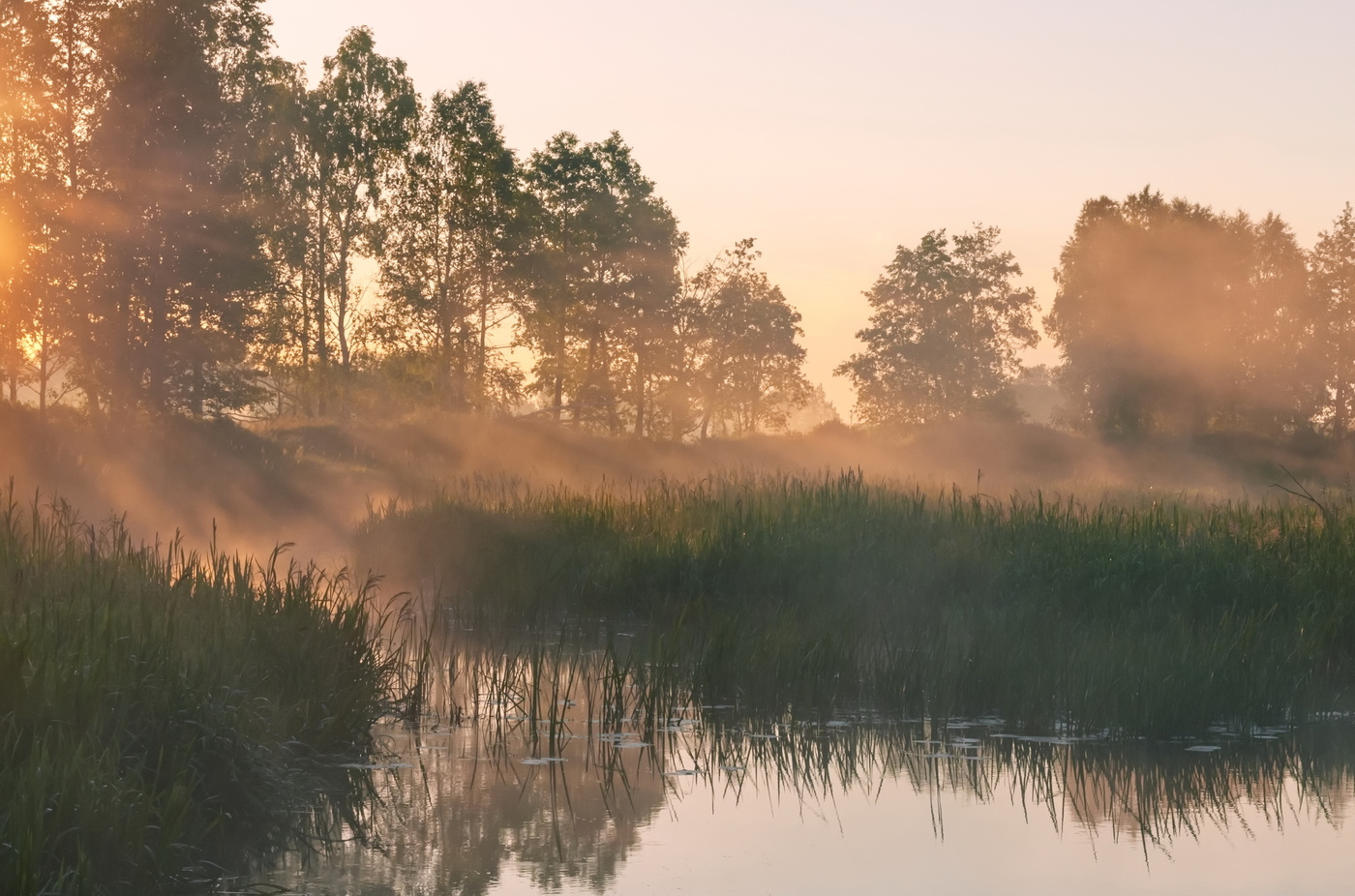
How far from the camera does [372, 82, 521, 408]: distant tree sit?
160ft

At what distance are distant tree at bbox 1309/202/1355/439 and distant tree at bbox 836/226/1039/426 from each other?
565 inches

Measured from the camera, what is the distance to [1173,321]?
186 ft

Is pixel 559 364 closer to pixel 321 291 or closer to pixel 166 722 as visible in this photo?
pixel 321 291

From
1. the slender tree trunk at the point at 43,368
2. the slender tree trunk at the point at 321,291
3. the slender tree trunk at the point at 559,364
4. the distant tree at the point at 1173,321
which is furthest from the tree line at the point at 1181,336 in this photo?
the slender tree trunk at the point at 43,368

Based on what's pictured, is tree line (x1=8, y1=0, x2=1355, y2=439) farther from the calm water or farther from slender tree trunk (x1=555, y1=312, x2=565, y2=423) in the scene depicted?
the calm water

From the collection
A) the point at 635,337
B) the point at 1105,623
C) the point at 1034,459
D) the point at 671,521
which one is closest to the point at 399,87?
the point at 635,337

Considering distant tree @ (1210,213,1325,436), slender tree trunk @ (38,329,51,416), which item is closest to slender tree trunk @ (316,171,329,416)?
slender tree trunk @ (38,329,51,416)

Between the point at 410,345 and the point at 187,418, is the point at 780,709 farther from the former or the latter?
the point at 410,345

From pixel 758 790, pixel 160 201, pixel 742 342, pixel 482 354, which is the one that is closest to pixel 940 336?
pixel 742 342

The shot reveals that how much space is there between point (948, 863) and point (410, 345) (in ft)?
153

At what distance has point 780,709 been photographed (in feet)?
29.2

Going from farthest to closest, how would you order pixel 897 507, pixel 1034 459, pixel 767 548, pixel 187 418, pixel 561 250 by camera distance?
pixel 561 250 → pixel 1034 459 → pixel 187 418 → pixel 897 507 → pixel 767 548

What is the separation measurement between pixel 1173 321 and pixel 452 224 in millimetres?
30844

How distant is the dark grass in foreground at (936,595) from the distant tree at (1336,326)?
171ft
